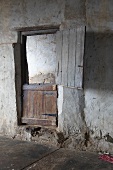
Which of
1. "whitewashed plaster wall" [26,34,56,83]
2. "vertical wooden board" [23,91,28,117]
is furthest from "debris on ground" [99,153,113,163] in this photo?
"whitewashed plaster wall" [26,34,56,83]

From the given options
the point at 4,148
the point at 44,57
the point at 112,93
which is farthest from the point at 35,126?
the point at 44,57

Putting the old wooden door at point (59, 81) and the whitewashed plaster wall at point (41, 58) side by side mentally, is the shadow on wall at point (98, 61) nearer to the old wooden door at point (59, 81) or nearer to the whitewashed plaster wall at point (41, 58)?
the old wooden door at point (59, 81)

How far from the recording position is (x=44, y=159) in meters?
3.34

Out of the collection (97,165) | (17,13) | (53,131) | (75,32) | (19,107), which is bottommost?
(97,165)

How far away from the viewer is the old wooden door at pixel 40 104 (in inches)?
159

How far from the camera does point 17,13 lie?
4129 mm

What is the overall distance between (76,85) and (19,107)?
4.81 ft

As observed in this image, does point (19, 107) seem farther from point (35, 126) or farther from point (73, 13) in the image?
point (73, 13)

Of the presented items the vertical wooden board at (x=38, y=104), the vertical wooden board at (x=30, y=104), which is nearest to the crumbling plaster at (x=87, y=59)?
the vertical wooden board at (x=38, y=104)

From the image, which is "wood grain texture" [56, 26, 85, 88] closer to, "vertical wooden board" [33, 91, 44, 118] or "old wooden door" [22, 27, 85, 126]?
"old wooden door" [22, 27, 85, 126]

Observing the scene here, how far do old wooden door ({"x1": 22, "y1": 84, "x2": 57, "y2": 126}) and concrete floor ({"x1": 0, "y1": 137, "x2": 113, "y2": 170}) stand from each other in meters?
0.47

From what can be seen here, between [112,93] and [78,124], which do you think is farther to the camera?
[78,124]

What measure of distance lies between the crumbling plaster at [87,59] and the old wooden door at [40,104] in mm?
209

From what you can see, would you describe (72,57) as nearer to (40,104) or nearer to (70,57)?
(70,57)
